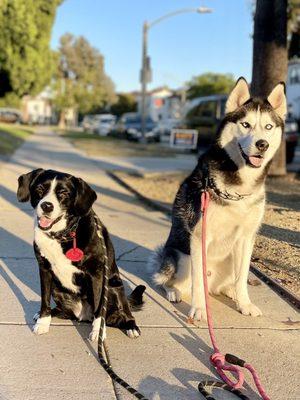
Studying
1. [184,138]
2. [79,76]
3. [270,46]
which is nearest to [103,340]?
[270,46]

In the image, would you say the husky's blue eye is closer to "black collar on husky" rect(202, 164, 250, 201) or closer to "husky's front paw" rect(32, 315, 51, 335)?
"black collar on husky" rect(202, 164, 250, 201)

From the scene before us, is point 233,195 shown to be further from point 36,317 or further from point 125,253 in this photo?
point 125,253

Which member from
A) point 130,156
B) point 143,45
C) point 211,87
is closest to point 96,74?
point 211,87

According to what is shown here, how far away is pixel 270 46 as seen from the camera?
10906mm

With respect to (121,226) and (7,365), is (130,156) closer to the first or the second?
(121,226)

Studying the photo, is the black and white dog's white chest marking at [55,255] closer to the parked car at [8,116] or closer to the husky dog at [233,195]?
the husky dog at [233,195]

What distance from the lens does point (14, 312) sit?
4164mm

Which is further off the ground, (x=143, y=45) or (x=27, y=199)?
(x=143, y=45)

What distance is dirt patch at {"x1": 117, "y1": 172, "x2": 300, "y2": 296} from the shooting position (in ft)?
18.2

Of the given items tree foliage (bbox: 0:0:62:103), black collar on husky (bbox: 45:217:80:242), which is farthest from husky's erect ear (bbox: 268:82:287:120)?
tree foliage (bbox: 0:0:62:103)

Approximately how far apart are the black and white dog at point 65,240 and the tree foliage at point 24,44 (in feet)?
57.0

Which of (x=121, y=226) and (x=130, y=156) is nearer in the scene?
(x=121, y=226)

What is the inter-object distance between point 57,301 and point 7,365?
752 mm

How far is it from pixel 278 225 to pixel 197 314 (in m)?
3.40
